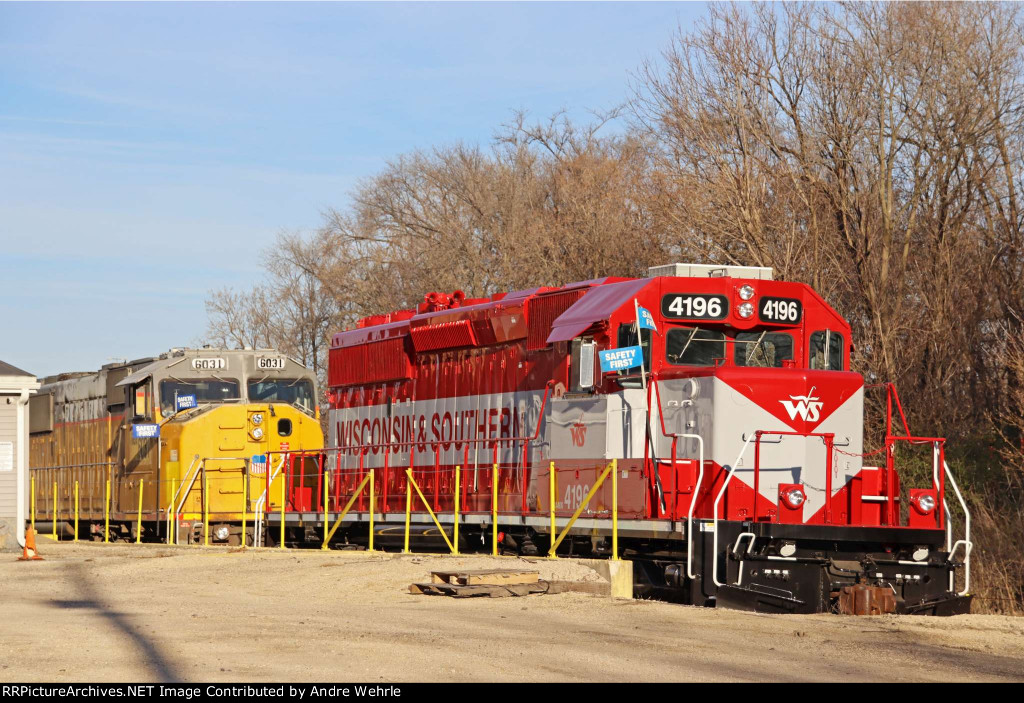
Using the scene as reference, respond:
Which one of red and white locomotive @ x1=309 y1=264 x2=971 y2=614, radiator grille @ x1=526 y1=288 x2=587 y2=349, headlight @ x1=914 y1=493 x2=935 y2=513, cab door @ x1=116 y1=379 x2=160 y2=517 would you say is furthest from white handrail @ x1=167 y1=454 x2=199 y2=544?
headlight @ x1=914 y1=493 x2=935 y2=513

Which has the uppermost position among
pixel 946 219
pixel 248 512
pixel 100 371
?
pixel 946 219

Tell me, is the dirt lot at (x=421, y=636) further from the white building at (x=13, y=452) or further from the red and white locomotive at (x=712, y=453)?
the white building at (x=13, y=452)

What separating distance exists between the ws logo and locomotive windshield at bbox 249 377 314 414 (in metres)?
13.3

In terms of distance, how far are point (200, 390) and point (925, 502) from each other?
14664 mm

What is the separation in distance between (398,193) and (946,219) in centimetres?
2486

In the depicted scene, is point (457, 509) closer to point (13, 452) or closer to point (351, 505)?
point (351, 505)

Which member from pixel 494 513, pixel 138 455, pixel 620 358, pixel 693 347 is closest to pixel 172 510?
pixel 138 455

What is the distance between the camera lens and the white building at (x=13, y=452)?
75.4 feet

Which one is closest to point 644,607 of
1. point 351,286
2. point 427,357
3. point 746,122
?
point 427,357

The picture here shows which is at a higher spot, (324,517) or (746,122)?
(746,122)

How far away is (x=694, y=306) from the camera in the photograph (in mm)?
14930

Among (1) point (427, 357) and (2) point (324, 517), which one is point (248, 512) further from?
(1) point (427, 357)

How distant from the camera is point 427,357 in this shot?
1934cm
